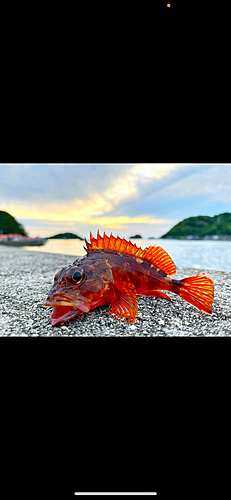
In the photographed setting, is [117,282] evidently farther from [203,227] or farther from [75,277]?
[203,227]

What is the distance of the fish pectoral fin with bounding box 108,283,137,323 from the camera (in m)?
2.28

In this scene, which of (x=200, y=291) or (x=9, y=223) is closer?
(x=200, y=291)

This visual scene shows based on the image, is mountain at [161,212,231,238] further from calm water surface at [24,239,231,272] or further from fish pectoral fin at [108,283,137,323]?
fish pectoral fin at [108,283,137,323]

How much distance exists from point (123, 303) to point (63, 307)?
23.5 inches

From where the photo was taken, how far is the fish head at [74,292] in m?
2.04

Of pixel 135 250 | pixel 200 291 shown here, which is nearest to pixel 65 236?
pixel 135 250

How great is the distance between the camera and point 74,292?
2.07 metres

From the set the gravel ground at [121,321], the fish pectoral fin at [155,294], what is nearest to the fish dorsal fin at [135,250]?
the fish pectoral fin at [155,294]

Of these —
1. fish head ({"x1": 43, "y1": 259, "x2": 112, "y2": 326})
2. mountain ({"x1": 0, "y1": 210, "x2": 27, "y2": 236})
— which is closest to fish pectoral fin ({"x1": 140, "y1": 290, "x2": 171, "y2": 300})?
fish head ({"x1": 43, "y1": 259, "x2": 112, "y2": 326})

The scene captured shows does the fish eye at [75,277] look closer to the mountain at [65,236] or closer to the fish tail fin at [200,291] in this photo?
the fish tail fin at [200,291]
